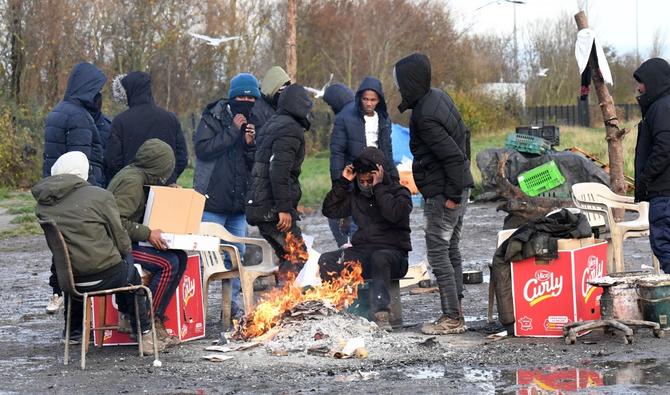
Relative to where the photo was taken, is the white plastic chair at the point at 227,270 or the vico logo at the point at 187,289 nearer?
the vico logo at the point at 187,289

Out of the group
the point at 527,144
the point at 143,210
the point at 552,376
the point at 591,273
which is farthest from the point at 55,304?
the point at 527,144

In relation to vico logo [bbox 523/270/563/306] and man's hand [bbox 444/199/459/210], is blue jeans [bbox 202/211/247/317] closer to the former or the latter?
man's hand [bbox 444/199/459/210]

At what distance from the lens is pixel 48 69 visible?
32094mm

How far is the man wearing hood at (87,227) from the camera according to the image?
310 inches

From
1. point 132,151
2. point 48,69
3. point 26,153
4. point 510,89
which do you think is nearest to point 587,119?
point 510,89

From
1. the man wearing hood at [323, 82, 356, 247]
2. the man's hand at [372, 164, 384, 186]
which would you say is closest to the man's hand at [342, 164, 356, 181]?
the man's hand at [372, 164, 384, 186]

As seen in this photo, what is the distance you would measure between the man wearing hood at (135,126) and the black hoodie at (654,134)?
158 inches

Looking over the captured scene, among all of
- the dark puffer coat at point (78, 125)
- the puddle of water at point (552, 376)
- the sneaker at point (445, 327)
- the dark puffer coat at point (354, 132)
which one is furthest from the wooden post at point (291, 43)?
the puddle of water at point (552, 376)

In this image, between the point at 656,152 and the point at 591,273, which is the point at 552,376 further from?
the point at 656,152

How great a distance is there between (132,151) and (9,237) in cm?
919

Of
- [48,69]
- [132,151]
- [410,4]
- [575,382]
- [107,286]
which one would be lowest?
[575,382]

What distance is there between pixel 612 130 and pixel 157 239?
21.7ft

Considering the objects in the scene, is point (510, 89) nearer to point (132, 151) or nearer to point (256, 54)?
point (256, 54)

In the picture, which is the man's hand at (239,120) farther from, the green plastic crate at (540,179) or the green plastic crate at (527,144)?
the green plastic crate at (527,144)
